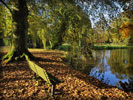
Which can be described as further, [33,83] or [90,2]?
[90,2]

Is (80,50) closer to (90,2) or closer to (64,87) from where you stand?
(90,2)

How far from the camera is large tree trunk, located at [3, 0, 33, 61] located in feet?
Answer: 25.2

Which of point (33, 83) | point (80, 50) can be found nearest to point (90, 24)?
point (80, 50)

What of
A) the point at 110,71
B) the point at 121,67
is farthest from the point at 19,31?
the point at 121,67

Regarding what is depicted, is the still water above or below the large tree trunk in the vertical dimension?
below

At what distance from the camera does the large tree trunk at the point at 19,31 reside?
7672 mm

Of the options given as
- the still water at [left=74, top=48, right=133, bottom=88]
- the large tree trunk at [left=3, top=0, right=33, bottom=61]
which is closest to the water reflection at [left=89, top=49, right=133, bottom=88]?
the still water at [left=74, top=48, right=133, bottom=88]

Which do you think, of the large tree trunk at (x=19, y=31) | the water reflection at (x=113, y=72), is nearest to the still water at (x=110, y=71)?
the water reflection at (x=113, y=72)

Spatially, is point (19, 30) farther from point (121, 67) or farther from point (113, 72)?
point (121, 67)

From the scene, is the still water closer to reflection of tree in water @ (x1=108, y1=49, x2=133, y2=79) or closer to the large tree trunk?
reflection of tree in water @ (x1=108, y1=49, x2=133, y2=79)

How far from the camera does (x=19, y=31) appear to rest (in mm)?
7895

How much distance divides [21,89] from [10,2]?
21.5ft

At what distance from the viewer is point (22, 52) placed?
8.13 m

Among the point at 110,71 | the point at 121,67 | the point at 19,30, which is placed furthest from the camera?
the point at 121,67
